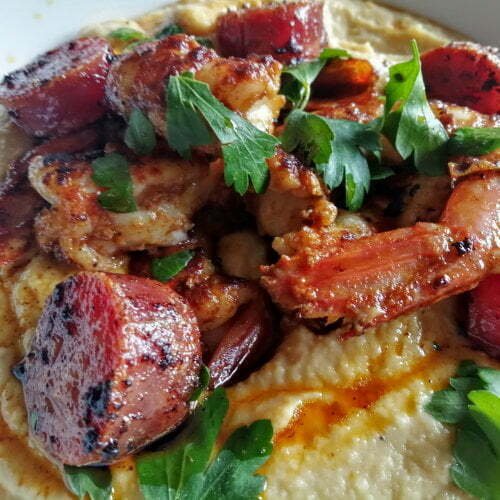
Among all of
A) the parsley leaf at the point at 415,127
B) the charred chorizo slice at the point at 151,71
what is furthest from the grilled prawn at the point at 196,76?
the parsley leaf at the point at 415,127

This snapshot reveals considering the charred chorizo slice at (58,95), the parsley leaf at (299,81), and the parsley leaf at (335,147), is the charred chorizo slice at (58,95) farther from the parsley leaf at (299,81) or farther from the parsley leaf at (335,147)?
the parsley leaf at (335,147)

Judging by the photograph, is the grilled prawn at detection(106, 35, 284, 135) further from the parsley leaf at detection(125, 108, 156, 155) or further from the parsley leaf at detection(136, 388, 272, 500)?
the parsley leaf at detection(136, 388, 272, 500)

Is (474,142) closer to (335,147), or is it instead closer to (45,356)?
(335,147)

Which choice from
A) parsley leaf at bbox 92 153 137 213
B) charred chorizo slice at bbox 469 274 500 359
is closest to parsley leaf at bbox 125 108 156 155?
parsley leaf at bbox 92 153 137 213

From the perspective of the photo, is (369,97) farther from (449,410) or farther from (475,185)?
(449,410)

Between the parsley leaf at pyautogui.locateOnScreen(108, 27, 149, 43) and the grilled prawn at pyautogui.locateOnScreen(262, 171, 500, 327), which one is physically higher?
the parsley leaf at pyautogui.locateOnScreen(108, 27, 149, 43)
